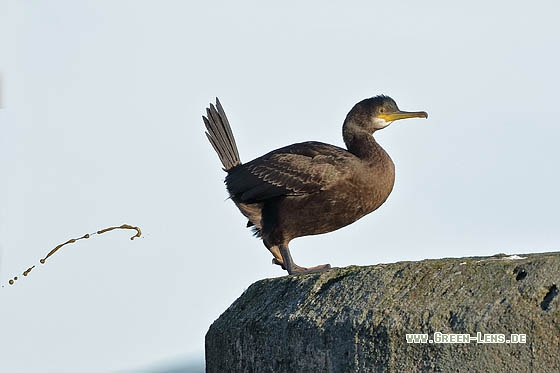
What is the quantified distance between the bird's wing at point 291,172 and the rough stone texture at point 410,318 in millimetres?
2354

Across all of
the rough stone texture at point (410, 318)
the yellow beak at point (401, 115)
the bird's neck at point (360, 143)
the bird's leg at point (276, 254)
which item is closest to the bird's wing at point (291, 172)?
the bird's neck at point (360, 143)

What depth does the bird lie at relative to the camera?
328 inches

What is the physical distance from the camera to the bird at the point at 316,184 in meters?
8.34

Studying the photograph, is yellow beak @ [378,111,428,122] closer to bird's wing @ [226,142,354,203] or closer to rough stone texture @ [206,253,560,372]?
bird's wing @ [226,142,354,203]

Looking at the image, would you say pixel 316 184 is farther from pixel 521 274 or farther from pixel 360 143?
pixel 521 274

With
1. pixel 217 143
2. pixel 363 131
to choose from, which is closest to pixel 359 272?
pixel 363 131

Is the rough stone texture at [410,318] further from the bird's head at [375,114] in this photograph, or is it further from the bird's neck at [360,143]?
the bird's head at [375,114]

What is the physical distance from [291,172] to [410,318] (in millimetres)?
3562

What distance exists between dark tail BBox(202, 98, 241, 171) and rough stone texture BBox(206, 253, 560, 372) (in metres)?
3.71

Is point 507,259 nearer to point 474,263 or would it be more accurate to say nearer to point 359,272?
point 474,263

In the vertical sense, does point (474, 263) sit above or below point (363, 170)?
below

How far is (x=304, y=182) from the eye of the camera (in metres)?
8.41

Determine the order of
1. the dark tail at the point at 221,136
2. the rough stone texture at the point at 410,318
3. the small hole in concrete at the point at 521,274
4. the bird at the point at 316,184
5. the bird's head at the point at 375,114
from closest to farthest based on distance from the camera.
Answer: the rough stone texture at the point at 410,318 → the small hole in concrete at the point at 521,274 → the bird at the point at 316,184 → the bird's head at the point at 375,114 → the dark tail at the point at 221,136

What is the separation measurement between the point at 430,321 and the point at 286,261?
3490 millimetres
